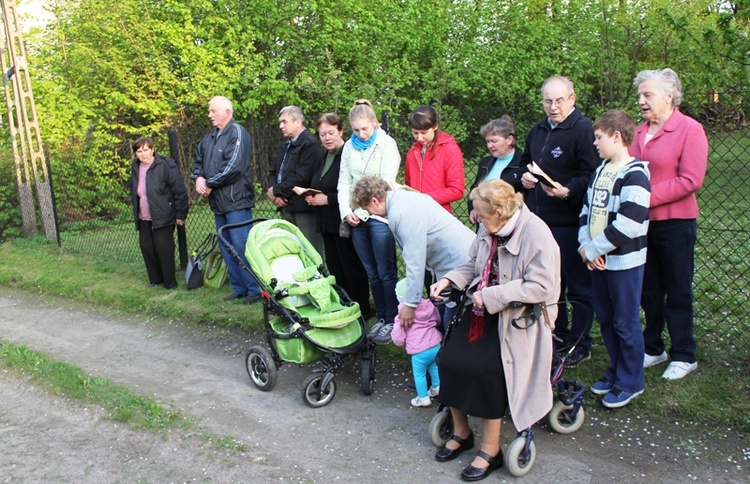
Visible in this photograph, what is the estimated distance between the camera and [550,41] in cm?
1723

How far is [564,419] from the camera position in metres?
4.02

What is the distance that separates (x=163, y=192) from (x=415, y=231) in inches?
174

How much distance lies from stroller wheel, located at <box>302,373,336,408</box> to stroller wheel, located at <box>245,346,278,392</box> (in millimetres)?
357

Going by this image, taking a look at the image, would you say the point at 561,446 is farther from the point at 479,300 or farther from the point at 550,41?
the point at 550,41

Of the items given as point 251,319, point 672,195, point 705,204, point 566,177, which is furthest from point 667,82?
point 251,319

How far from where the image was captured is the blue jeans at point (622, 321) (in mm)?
4031

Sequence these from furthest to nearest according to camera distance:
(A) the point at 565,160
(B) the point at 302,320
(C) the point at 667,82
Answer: (B) the point at 302,320
(A) the point at 565,160
(C) the point at 667,82

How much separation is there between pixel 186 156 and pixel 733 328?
256 inches

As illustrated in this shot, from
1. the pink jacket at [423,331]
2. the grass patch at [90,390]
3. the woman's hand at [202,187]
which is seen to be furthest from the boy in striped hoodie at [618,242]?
the woman's hand at [202,187]

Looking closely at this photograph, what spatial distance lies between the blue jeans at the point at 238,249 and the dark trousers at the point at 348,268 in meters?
1.04

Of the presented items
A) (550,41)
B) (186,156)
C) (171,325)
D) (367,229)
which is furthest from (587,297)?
(550,41)

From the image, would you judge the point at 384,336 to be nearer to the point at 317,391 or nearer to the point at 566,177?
the point at 317,391

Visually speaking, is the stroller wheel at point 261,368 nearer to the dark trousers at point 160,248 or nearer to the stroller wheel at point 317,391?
Result: the stroller wheel at point 317,391

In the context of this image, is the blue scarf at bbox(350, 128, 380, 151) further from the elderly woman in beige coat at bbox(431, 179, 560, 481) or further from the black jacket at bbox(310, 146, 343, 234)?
the elderly woman in beige coat at bbox(431, 179, 560, 481)
